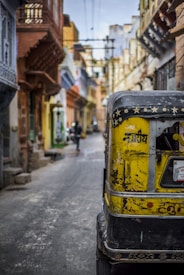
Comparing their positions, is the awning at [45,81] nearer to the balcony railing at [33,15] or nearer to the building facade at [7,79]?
the balcony railing at [33,15]

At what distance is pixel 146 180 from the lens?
4473 millimetres

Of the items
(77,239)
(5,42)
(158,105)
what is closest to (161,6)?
(5,42)

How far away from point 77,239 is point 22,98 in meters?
10.7

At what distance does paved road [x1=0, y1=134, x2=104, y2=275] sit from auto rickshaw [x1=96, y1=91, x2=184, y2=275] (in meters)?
1.45

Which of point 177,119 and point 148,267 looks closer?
point 177,119

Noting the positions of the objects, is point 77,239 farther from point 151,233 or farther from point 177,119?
point 177,119

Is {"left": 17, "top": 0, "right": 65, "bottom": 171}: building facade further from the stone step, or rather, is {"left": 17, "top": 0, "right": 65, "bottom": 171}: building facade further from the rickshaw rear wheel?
the rickshaw rear wheel

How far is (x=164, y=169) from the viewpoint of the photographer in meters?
4.50

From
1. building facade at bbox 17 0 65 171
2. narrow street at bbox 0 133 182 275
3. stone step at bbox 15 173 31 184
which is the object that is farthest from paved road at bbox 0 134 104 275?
building facade at bbox 17 0 65 171

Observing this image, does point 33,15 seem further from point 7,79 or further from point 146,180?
point 146,180

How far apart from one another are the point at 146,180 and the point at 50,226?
13.7ft

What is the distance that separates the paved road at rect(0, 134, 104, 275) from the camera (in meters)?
6.00

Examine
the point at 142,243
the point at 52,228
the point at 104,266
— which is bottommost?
the point at 52,228

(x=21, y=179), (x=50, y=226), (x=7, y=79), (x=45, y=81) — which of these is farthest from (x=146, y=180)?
(x=45, y=81)
